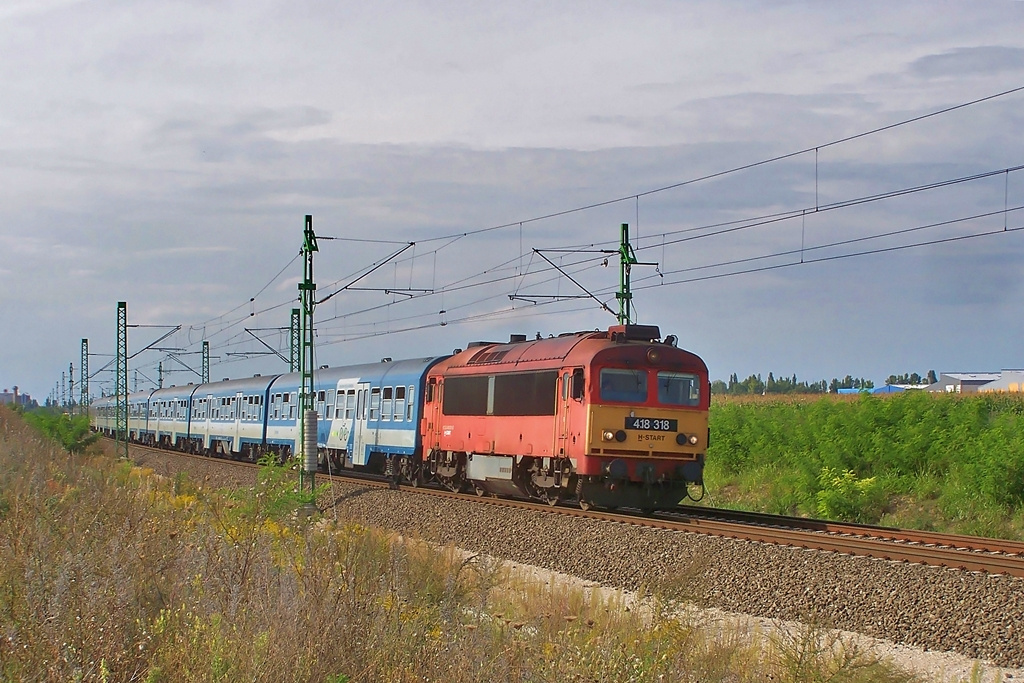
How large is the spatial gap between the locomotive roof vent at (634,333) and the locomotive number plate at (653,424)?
1598 mm

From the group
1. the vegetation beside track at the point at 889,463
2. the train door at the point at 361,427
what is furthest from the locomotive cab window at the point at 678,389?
the train door at the point at 361,427

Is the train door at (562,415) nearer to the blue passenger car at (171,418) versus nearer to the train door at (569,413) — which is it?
the train door at (569,413)

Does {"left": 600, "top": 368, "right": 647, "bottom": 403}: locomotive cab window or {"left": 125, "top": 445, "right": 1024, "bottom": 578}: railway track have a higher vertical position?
{"left": 600, "top": 368, "right": 647, "bottom": 403}: locomotive cab window

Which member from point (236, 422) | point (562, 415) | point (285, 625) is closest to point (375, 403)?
point (562, 415)

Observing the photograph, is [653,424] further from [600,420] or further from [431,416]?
[431,416]

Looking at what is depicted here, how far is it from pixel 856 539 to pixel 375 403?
55.2 feet

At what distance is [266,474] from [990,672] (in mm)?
11238

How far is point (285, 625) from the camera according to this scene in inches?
255

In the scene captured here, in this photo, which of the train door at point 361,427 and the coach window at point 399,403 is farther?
the train door at point 361,427

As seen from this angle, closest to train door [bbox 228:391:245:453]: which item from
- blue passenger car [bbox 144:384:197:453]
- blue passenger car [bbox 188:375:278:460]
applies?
blue passenger car [bbox 188:375:278:460]

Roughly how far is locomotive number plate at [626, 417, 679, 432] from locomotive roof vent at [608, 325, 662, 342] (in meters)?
1.60

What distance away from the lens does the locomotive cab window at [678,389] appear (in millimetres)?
19750

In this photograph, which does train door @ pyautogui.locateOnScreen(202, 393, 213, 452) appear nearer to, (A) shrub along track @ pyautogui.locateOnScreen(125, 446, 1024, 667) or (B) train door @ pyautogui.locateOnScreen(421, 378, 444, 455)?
(B) train door @ pyautogui.locateOnScreen(421, 378, 444, 455)

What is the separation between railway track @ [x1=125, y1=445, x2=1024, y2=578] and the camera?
1299cm
